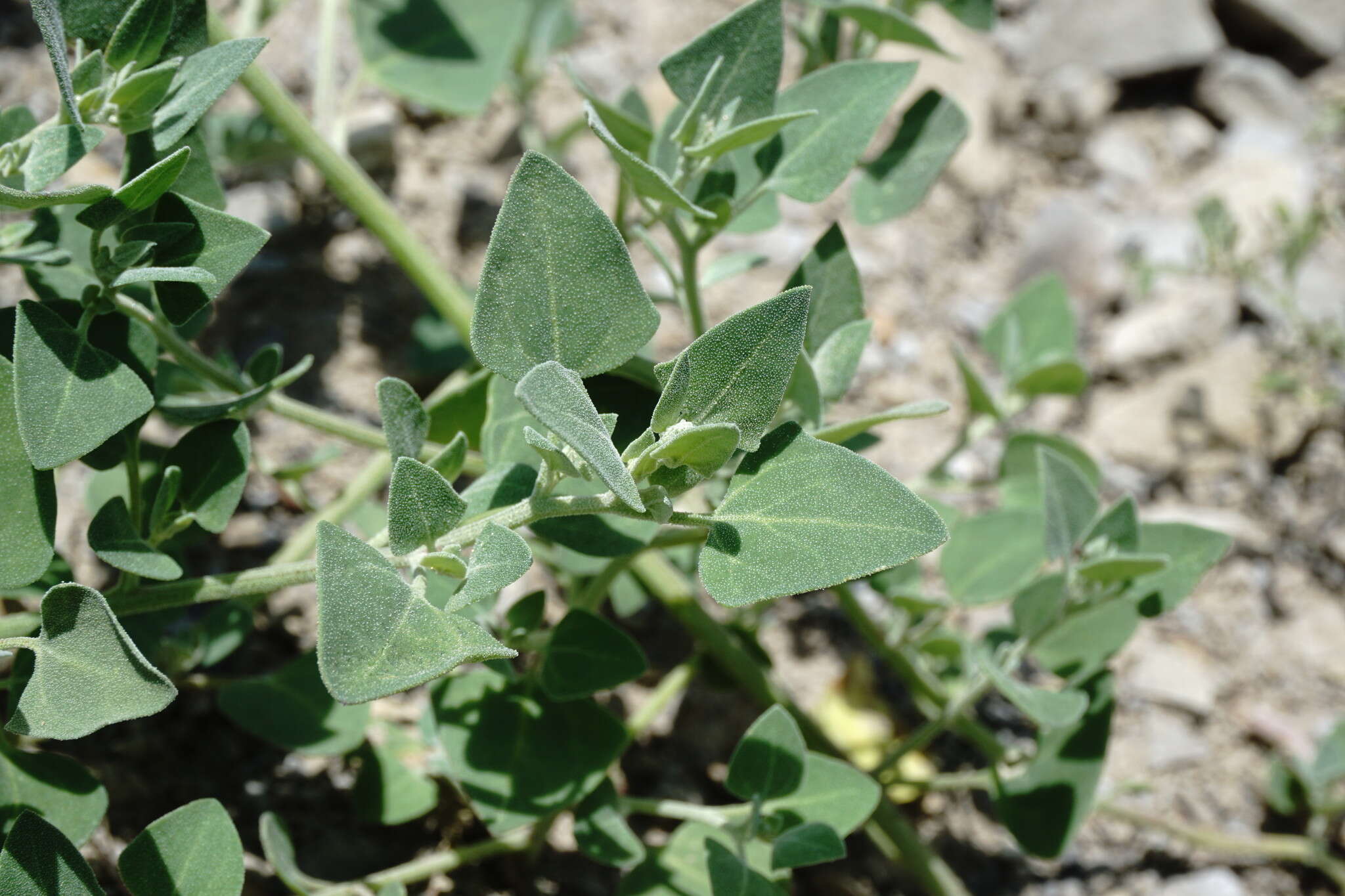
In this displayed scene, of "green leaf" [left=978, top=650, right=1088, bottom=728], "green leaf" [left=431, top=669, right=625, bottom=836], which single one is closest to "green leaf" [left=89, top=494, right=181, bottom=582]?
"green leaf" [left=431, top=669, right=625, bottom=836]

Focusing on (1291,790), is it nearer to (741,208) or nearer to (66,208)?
(741,208)

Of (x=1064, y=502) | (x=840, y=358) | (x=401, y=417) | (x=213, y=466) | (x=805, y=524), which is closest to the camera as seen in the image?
(x=805, y=524)

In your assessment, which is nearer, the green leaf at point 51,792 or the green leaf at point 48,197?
the green leaf at point 48,197

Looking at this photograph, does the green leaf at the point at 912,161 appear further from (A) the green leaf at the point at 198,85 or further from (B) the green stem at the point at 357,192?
(A) the green leaf at the point at 198,85

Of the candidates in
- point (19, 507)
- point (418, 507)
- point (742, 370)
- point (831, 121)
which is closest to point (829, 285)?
point (831, 121)

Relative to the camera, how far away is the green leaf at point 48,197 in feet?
3.01

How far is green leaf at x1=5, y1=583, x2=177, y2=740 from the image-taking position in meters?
0.93

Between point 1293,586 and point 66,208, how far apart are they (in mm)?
2386

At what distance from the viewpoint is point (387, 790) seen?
Result: 157 centimetres

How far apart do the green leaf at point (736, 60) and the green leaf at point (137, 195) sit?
1.77ft

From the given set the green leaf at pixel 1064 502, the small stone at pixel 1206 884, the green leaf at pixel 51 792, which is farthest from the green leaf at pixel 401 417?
the small stone at pixel 1206 884

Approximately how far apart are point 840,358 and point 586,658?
0.49 m

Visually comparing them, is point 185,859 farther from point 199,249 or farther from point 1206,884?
point 1206,884

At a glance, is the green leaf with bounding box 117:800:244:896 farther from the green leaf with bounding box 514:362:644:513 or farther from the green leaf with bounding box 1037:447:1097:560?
the green leaf with bounding box 1037:447:1097:560
